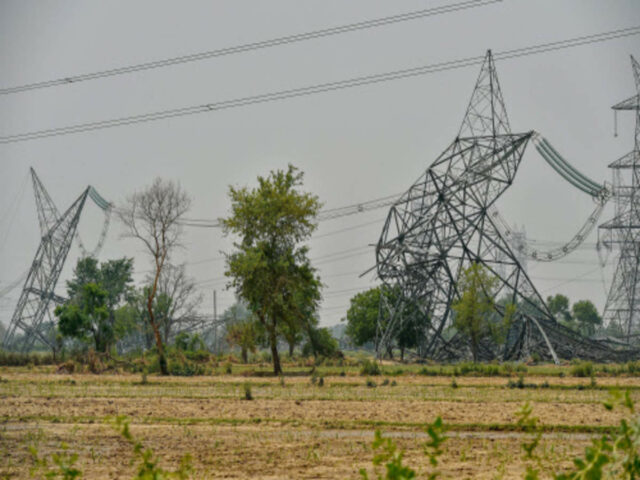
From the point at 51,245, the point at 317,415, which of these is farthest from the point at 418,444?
the point at 51,245

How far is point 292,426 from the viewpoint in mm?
16938

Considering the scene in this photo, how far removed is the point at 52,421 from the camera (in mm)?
18203

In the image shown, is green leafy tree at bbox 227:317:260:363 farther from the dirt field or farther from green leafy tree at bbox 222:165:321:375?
the dirt field

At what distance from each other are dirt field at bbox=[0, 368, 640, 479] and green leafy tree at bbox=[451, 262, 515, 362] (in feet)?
67.1

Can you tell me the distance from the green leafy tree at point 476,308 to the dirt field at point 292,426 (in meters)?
20.4

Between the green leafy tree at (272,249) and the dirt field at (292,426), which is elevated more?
the green leafy tree at (272,249)

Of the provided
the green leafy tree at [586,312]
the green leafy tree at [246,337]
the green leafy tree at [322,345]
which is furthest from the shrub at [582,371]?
the green leafy tree at [586,312]

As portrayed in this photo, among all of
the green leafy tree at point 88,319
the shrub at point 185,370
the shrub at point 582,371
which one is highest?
the green leafy tree at point 88,319

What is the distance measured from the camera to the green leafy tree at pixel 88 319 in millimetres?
62062

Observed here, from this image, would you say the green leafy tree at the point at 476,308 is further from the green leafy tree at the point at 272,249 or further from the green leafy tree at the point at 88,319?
the green leafy tree at the point at 88,319

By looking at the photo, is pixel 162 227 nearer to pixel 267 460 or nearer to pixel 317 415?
pixel 317 415

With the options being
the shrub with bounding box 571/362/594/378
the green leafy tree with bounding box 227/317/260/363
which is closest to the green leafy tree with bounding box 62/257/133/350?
the green leafy tree with bounding box 227/317/260/363

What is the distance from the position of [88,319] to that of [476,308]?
108 feet

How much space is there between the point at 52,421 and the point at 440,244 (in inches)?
1556
